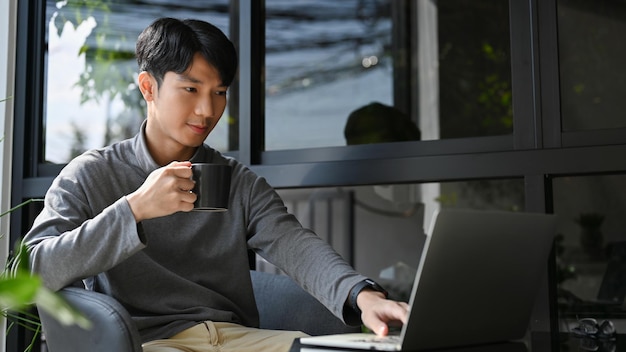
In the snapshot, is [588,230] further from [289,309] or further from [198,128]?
[198,128]

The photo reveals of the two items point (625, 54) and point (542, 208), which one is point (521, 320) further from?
point (625, 54)

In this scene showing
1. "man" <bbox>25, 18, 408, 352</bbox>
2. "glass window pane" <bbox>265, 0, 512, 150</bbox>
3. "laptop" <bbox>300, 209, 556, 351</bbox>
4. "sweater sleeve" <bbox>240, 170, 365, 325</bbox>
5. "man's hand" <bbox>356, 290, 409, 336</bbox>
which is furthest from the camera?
"glass window pane" <bbox>265, 0, 512, 150</bbox>

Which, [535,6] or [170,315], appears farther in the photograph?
[535,6]

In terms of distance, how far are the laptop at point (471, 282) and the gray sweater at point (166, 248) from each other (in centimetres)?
31

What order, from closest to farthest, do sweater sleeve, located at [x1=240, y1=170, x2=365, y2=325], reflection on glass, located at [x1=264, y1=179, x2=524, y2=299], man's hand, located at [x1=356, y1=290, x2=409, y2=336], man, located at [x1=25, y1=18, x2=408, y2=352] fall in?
man's hand, located at [x1=356, y1=290, x2=409, y2=336]
sweater sleeve, located at [x1=240, y1=170, x2=365, y2=325]
man, located at [x1=25, y1=18, x2=408, y2=352]
reflection on glass, located at [x1=264, y1=179, x2=524, y2=299]

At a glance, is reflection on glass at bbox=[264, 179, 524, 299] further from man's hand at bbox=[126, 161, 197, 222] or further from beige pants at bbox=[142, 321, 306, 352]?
man's hand at bbox=[126, 161, 197, 222]

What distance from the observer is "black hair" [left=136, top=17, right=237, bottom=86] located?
179 cm

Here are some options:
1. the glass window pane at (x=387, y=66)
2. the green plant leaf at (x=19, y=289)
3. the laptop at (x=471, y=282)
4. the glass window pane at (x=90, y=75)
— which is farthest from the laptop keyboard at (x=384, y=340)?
the glass window pane at (x=387, y=66)

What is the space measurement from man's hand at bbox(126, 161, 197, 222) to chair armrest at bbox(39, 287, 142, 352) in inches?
7.0

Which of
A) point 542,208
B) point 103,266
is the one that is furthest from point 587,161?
point 103,266

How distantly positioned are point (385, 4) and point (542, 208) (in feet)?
11.6

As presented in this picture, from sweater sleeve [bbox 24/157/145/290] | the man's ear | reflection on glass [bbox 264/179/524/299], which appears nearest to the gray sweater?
sweater sleeve [bbox 24/157/145/290]

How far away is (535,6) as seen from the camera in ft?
6.33

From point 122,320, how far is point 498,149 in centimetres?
105
